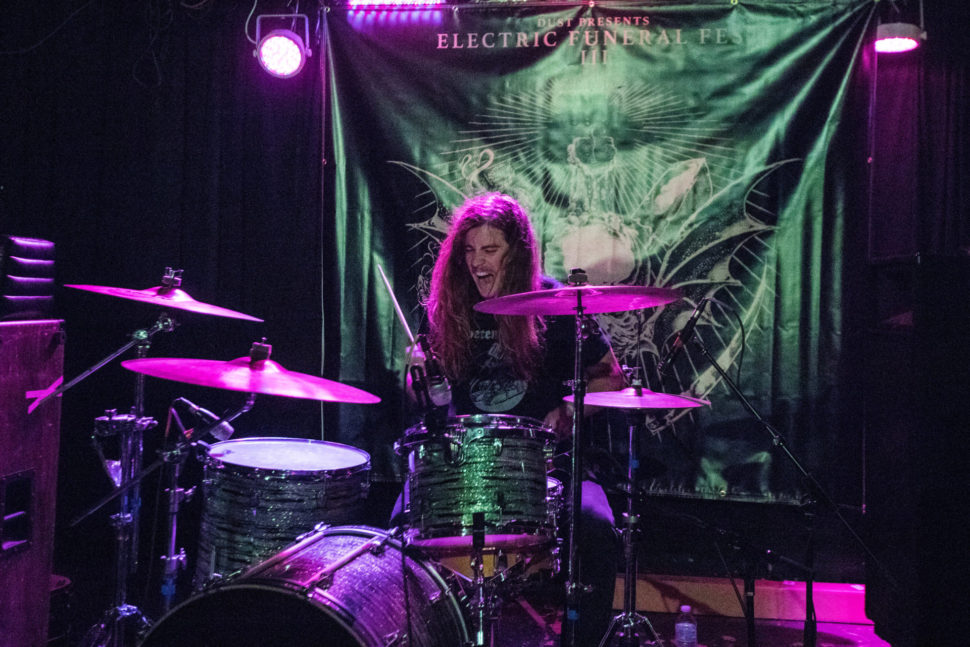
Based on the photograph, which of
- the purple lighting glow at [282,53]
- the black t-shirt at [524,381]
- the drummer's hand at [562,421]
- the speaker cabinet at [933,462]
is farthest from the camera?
the purple lighting glow at [282,53]

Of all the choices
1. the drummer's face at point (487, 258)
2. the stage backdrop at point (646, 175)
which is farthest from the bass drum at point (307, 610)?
the stage backdrop at point (646, 175)

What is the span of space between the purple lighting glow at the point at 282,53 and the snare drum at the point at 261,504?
6.24 feet

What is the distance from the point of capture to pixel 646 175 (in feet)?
12.8

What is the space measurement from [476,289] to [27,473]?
1.95 meters

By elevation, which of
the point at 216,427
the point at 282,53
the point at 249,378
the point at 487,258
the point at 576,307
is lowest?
the point at 216,427

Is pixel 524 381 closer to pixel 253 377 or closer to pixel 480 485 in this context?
pixel 480 485

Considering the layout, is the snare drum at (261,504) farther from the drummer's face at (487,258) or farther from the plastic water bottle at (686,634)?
the plastic water bottle at (686,634)

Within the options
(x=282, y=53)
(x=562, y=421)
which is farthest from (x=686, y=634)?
(x=282, y=53)

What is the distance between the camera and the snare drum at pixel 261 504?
272 cm

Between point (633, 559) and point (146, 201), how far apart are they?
116 inches

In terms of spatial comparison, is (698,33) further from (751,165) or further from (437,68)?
(437,68)

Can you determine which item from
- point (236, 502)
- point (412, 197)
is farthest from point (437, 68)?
point (236, 502)

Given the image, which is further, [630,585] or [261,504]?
[630,585]

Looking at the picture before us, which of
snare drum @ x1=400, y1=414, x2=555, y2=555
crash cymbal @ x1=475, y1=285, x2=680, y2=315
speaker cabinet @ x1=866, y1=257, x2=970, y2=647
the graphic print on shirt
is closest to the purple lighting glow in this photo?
the graphic print on shirt
